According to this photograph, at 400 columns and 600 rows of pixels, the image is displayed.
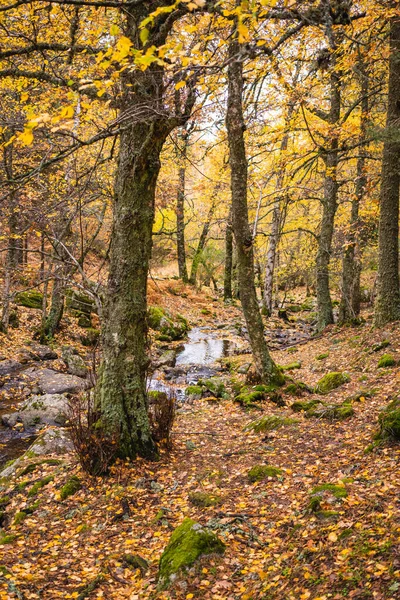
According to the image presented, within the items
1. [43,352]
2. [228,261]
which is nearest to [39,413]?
[43,352]

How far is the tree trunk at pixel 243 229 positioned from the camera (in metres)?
7.71

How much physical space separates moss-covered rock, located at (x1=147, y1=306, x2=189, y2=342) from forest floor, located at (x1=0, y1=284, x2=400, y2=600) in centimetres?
925

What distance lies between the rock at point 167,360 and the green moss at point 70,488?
7.00 metres

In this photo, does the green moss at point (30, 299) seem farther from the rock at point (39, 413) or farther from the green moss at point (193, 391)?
the green moss at point (193, 391)

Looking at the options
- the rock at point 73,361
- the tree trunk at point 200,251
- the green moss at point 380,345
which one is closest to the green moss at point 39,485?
the rock at point 73,361

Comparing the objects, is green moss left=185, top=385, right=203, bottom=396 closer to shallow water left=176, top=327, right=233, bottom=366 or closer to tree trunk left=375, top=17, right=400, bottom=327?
shallow water left=176, top=327, right=233, bottom=366

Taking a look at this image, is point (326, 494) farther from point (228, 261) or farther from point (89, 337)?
point (228, 261)

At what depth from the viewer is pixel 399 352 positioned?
802cm

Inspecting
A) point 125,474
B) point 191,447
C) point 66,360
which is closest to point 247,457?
point 191,447

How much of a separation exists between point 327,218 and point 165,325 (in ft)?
23.9

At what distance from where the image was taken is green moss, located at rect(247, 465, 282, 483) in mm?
4781

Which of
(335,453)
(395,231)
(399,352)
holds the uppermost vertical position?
(395,231)

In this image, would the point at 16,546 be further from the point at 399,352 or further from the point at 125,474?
the point at 399,352

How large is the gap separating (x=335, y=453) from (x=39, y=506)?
3488 mm
